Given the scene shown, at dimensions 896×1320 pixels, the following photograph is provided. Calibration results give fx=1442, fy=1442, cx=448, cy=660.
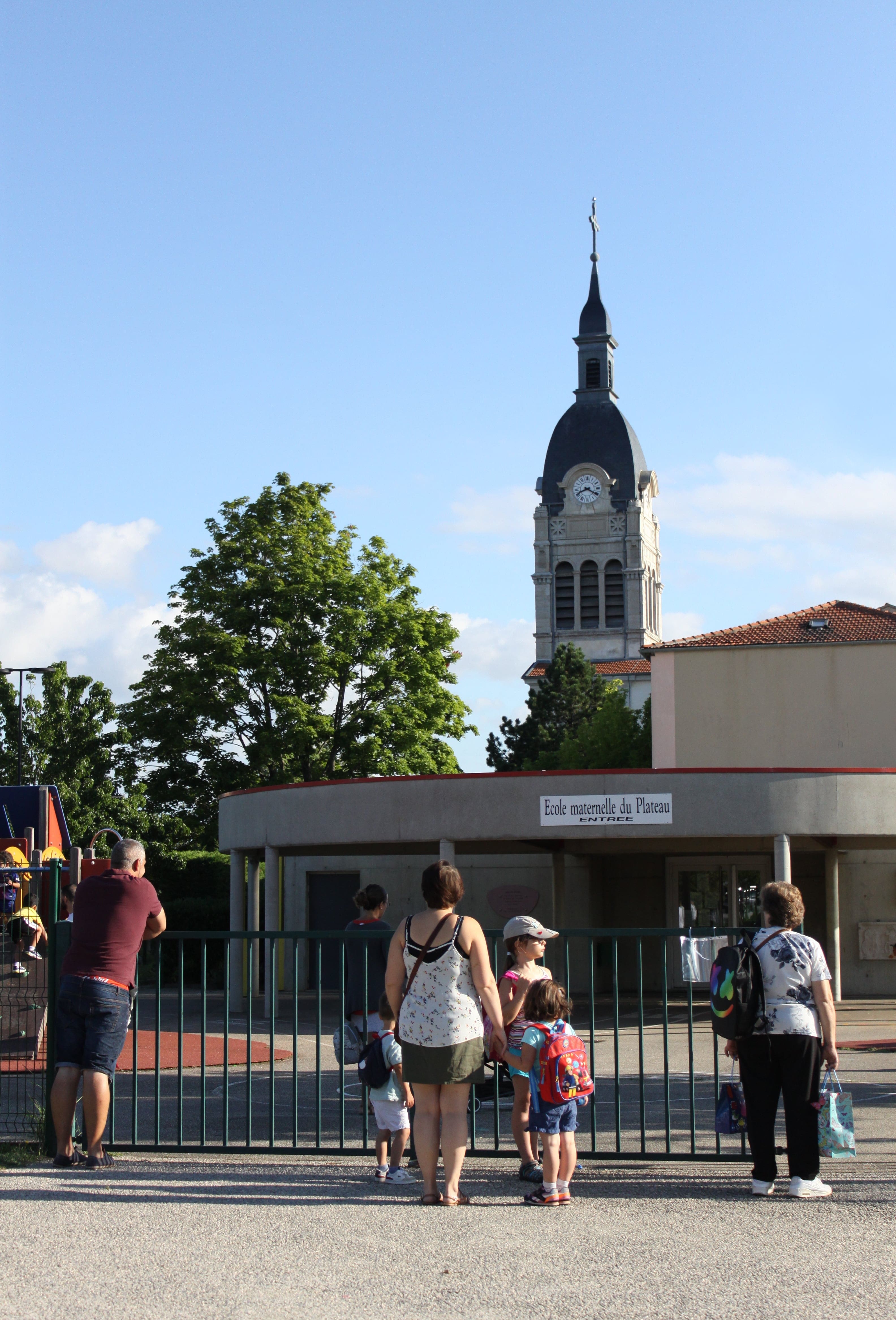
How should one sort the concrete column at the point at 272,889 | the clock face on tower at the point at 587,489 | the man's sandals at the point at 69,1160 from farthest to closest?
1. the clock face on tower at the point at 587,489
2. the concrete column at the point at 272,889
3. the man's sandals at the point at 69,1160

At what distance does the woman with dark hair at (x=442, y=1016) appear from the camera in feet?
22.2

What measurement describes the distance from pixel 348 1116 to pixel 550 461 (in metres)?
102

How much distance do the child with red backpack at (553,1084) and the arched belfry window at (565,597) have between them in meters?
99.9

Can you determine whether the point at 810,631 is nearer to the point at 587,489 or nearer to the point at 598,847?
the point at 598,847

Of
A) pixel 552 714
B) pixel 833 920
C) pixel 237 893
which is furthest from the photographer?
pixel 552 714

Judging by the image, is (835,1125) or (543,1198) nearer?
(543,1198)

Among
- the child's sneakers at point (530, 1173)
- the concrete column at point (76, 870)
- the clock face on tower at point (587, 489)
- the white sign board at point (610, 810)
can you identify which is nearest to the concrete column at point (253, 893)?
the white sign board at point (610, 810)

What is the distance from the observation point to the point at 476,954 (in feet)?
22.3

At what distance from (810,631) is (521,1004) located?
25.4 metres

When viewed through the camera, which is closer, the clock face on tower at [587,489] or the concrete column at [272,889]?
the concrete column at [272,889]

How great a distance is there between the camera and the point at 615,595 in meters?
108

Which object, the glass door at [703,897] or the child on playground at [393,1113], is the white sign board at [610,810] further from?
the child on playground at [393,1113]

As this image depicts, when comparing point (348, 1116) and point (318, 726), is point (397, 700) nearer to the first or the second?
point (318, 726)

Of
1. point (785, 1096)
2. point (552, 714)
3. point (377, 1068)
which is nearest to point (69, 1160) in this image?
point (377, 1068)
